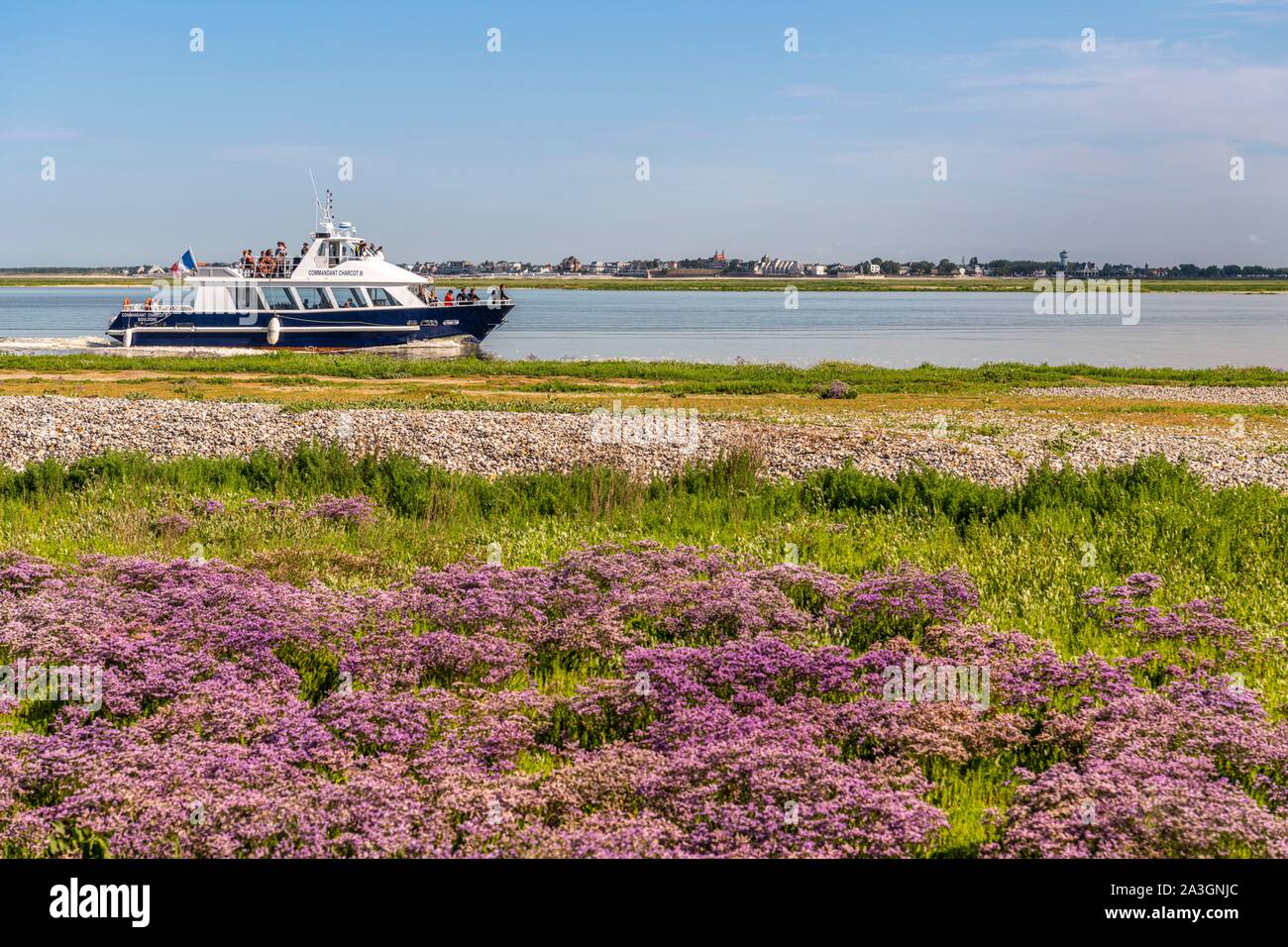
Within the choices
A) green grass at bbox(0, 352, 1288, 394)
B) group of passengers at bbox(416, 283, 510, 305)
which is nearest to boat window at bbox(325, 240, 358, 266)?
group of passengers at bbox(416, 283, 510, 305)

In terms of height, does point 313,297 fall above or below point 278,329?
above

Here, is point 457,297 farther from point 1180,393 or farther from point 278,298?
point 1180,393

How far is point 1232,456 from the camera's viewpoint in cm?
1842

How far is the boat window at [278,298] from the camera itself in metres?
53.8

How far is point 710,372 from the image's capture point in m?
Result: 38.9

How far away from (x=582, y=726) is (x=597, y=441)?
12.1 m

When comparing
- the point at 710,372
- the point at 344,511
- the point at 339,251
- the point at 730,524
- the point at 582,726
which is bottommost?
the point at 582,726

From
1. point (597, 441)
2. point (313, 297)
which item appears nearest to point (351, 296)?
point (313, 297)

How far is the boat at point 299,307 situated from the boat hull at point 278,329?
4cm

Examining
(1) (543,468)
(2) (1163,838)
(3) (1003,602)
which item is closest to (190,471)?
(1) (543,468)

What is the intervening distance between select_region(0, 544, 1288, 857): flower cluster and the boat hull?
4502cm

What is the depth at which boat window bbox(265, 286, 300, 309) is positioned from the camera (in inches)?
2117

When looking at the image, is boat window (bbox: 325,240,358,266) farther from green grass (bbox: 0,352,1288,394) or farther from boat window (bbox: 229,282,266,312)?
green grass (bbox: 0,352,1288,394)

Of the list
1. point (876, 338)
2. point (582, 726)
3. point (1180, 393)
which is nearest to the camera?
point (582, 726)
